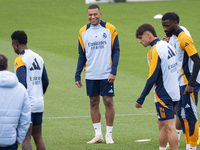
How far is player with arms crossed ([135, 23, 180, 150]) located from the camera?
18.0 feet

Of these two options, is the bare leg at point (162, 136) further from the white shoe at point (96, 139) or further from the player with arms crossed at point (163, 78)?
the white shoe at point (96, 139)

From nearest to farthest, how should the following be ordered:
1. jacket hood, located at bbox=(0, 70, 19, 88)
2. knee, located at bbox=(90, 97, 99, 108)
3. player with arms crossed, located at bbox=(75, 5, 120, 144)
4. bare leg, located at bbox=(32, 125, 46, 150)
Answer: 1. jacket hood, located at bbox=(0, 70, 19, 88)
2. bare leg, located at bbox=(32, 125, 46, 150)
3. player with arms crossed, located at bbox=(75, 5, 120, 144)
4. knee, located at bbox=(90, 97, 99, 108)

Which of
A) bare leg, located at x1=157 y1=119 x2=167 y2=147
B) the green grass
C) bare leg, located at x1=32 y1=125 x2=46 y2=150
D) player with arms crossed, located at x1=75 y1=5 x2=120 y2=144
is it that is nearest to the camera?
bare leg, located at x1=32 y1=125 x2=46 y2=150

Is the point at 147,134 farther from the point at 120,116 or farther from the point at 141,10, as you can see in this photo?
the point at 141,10

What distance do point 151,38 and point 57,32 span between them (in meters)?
18.1

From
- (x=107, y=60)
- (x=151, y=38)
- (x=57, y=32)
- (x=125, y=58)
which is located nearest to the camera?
(x=151, y=38)

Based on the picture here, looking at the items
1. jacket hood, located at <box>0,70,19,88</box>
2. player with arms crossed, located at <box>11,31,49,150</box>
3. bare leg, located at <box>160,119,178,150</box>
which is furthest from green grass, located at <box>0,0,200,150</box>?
jacket hood, located at <box>0,70,19,88</box>

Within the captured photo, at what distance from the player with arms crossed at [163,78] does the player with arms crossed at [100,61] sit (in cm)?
154

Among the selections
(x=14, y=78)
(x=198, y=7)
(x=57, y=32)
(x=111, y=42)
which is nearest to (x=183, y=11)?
(x=198, y=7)

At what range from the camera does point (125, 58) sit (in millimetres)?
17469

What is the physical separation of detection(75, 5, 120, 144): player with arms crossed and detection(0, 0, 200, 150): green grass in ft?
1.98

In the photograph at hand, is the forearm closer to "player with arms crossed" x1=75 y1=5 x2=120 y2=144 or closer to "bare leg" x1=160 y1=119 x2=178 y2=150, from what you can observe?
"bare leg" x1=160 y1=119 x2=178 y2=150

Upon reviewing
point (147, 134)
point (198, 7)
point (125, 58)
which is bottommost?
point (147, 134)

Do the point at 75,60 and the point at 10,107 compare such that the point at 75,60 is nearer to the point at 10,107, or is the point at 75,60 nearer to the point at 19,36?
the point at 19,36
